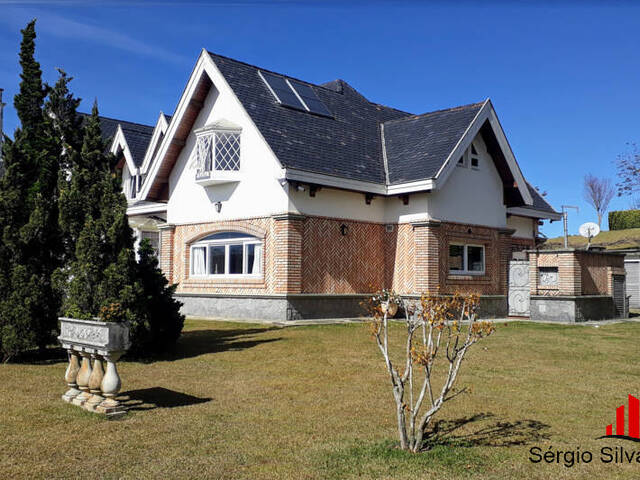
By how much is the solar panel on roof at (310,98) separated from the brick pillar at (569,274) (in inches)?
372

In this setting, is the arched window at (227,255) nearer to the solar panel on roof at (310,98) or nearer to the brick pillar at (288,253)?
the brick pillar at (288,253)

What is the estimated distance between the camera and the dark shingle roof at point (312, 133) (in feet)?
63.7

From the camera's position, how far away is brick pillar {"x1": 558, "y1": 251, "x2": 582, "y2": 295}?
19.4 metres

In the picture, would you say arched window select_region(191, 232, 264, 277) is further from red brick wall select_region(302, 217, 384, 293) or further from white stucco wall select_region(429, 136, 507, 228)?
white stucco wall select_region(429, 136, 507, 228)

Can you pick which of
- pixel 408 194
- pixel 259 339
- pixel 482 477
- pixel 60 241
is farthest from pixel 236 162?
pixel 482 477

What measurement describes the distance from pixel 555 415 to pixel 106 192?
8.26m

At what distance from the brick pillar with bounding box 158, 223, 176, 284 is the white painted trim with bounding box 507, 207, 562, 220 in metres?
12.9

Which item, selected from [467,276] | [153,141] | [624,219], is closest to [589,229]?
[467,276]

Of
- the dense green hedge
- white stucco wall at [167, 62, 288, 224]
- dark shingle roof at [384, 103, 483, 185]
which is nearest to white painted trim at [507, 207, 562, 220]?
dark shingle roof at [384, 103, 483, 185]

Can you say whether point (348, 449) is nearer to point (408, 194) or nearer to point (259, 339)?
point (259, 339)

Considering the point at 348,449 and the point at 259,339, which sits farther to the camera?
the point at 259,339

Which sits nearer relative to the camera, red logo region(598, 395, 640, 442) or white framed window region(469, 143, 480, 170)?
red logo region(598, 395, 640, 442)

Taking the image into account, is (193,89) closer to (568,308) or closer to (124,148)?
(124,148)

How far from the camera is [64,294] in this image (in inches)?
462
